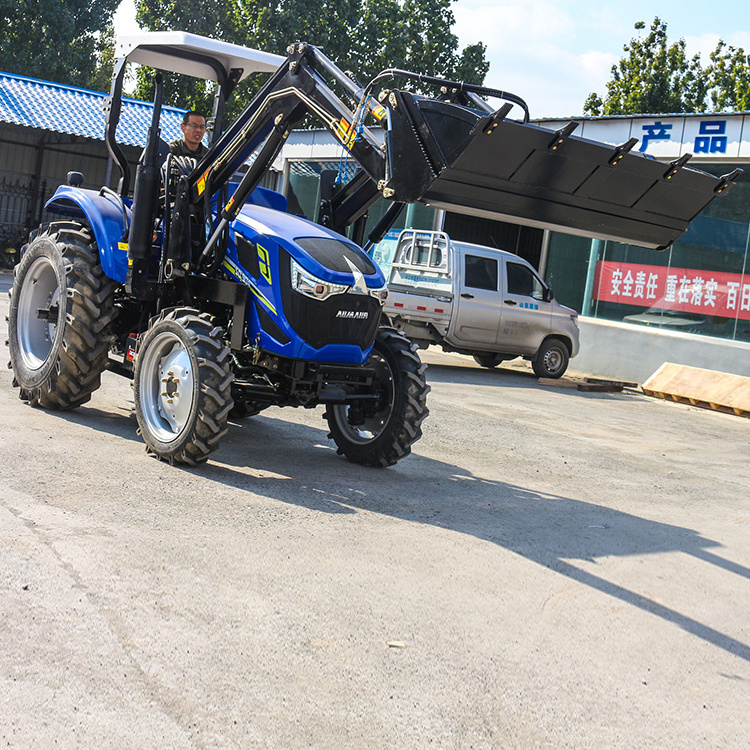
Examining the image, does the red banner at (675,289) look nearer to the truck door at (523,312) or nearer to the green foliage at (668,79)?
the truck door at (523,312)

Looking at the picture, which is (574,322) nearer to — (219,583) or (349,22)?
(219,583)

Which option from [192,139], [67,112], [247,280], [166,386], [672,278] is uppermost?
[67,112]

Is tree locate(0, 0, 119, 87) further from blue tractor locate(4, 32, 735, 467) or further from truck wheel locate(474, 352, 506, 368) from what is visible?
blue tractor locate(4, 32, 735, 467)

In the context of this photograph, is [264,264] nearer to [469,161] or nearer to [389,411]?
[389,411]

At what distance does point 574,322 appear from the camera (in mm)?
17812

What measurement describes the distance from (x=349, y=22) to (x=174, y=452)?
124ft

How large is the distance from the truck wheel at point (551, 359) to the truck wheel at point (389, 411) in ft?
32.1

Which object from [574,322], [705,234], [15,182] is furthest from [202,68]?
[15,182]

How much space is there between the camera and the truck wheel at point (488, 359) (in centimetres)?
1758

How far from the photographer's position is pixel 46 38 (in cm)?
4519

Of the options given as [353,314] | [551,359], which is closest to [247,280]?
[353,314]

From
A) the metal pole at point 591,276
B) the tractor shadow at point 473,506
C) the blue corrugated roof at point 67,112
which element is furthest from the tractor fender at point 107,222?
the blue corrugated roof at point 67,112

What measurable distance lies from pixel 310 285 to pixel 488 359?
1144cm

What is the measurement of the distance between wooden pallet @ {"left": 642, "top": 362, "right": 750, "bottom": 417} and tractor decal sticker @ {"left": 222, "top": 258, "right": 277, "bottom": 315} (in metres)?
9.99
